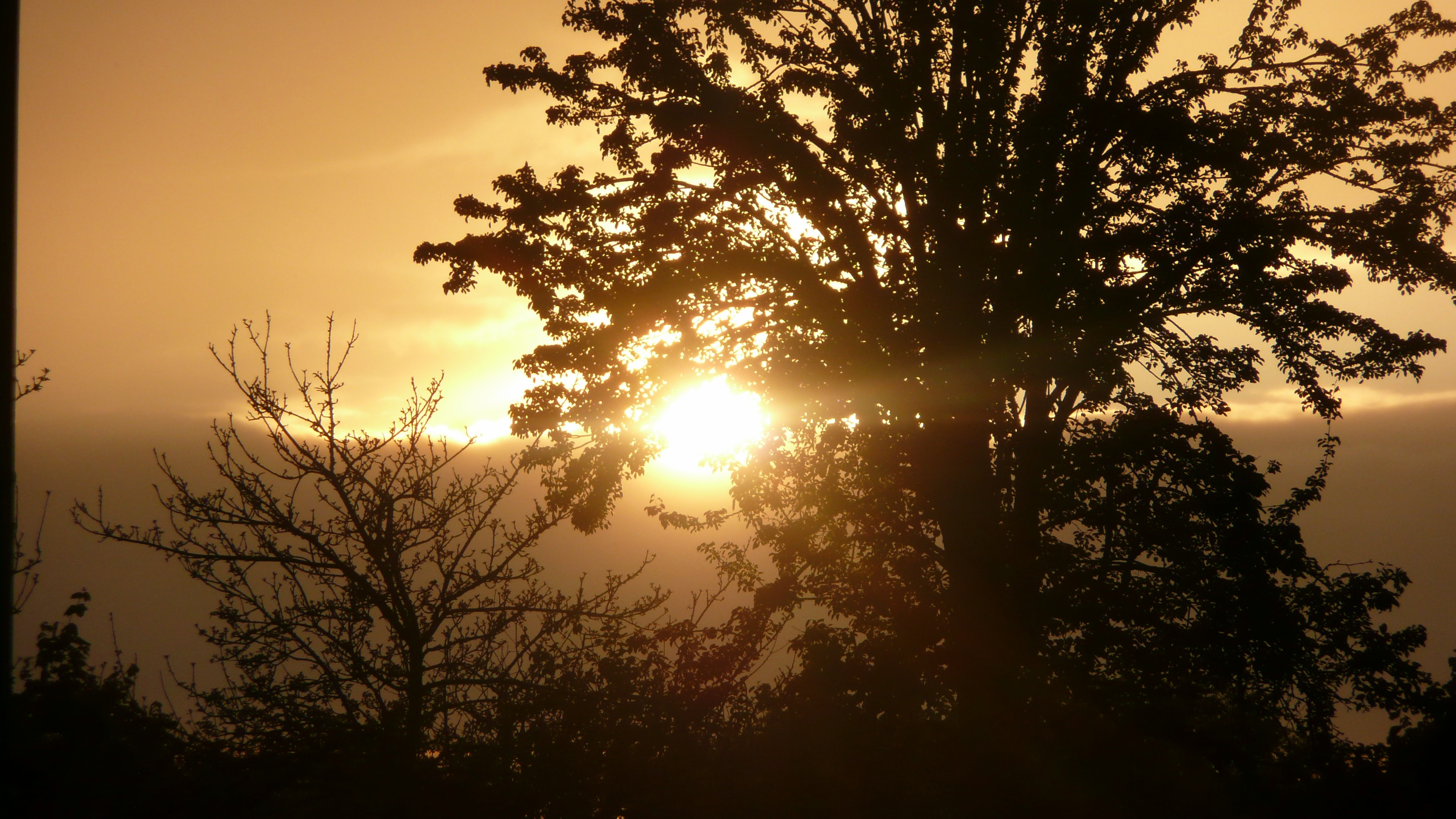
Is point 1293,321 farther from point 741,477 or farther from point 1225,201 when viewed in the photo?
point 741,477

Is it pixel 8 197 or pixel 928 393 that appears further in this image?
pixel 928 393

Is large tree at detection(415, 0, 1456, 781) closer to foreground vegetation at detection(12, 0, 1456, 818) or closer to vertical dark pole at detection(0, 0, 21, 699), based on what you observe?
foreground vegetation at detection(12, 0, 1456, 818)

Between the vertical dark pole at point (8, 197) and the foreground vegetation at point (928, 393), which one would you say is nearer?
the vertical dark pole at point (8, 197)

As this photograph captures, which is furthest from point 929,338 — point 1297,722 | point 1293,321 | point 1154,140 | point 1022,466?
point 1297,722

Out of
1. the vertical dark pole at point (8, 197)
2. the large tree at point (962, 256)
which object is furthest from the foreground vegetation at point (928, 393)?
the vertical dark pole at point (8, 197)

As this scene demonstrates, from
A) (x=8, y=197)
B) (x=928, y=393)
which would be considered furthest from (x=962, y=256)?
(x=8, y=197)

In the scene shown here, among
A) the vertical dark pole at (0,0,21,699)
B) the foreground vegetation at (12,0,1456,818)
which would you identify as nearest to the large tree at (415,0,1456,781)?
the foreground vegetation at (12,0,1456,818)

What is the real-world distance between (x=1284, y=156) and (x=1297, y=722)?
7891 mm

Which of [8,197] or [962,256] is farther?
[962,256]

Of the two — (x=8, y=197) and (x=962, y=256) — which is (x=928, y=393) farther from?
(x=8, y=197)

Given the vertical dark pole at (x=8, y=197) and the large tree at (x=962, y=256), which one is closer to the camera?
the vertical dark pole at (x=8, y=197)

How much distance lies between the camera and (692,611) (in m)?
13.9

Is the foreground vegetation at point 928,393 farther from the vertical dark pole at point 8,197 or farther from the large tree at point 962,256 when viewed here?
the vertical dark pole at point 8,197

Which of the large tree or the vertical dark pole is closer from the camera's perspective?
the vertical dark pole
